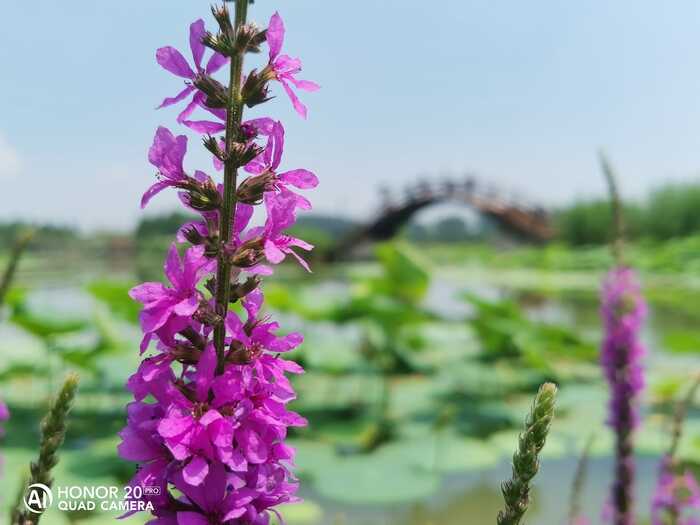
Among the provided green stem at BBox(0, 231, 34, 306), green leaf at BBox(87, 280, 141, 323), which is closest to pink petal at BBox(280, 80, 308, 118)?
green stem at BBox(0, 231, 34, 306)

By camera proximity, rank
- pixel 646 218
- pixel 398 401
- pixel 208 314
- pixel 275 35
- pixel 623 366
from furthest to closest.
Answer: pixel 646 218 → pixel 398 401 → pixel 623 366 → pixel 275 35 → pixel 208 314

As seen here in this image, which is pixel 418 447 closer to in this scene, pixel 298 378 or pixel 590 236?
pixel 298 378

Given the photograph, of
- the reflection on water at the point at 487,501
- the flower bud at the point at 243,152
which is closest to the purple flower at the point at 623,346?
the reflection on water at the point at 487,501

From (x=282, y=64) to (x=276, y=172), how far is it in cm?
17

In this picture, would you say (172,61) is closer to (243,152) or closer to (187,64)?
(187,64)

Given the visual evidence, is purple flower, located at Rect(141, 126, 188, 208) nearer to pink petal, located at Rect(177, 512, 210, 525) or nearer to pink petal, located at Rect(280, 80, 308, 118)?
pink petal, located at Rect(280, 80, 308, 118)

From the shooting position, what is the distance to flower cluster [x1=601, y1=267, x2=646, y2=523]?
2.34 metres

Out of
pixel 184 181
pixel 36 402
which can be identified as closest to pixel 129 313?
pixel 36 402

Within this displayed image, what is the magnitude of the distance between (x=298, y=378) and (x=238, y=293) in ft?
20.4

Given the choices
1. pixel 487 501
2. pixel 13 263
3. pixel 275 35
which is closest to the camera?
pixel 275 35

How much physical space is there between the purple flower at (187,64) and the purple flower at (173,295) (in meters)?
0.23

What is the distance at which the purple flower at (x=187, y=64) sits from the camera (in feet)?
3.20

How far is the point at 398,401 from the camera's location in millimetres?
6586

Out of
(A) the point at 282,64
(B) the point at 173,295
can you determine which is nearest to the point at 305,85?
(A) the point at 282,64
